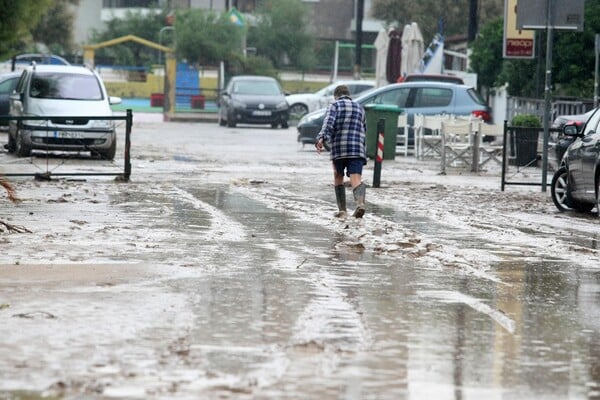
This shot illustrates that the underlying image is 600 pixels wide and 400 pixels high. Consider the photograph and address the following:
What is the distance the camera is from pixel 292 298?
10.6 metres

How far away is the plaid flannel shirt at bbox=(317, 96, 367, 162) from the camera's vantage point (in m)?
18.4

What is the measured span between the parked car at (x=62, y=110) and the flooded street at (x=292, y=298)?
584cm

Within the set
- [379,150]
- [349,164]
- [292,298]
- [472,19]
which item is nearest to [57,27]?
[472,19]

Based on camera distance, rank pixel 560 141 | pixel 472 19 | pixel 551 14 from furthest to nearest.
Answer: pixel 472 19 → pixel 560 141 → pixel 551 14

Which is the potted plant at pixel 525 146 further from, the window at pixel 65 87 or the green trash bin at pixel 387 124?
the window at pixel 65 87

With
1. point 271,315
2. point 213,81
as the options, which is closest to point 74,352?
point 271,315

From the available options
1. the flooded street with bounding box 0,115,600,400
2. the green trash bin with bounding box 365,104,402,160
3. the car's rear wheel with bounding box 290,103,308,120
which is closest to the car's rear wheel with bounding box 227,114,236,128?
the car's rear wheel with bounding box 290,103,308,120

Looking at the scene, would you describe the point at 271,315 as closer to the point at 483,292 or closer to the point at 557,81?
the point at 483,292

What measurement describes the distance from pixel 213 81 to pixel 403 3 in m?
10.0

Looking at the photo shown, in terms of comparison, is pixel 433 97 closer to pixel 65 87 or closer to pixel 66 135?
pixel 65 87

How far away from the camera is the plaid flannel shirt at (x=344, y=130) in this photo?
1839 cm

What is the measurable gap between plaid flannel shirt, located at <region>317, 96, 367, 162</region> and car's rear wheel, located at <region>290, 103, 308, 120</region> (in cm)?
3533

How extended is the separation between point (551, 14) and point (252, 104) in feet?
86.3

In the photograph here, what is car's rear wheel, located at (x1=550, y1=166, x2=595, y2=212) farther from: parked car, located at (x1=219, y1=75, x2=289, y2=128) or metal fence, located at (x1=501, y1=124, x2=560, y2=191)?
parked car, located at (x1=219, y1=75, x2=289, y2=128)
